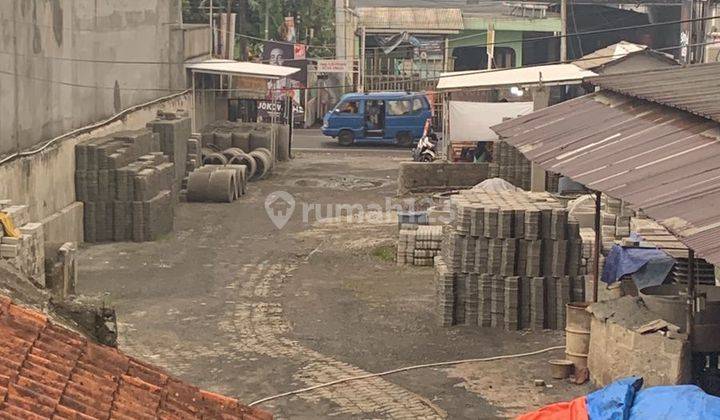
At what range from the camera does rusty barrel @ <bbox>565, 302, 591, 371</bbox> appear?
1373 centimetres

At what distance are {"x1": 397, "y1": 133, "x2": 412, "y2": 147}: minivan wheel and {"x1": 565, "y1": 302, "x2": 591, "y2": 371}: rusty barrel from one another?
1028 inches

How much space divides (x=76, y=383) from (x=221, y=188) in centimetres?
2127

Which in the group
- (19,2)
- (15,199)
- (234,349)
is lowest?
(234,349)

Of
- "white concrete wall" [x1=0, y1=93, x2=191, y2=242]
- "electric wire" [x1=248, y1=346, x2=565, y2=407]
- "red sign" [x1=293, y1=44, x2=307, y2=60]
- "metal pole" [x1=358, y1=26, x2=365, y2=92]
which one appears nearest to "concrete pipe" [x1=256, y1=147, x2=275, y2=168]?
"white concrete wall" [x1=0, y1=93, x2=191, y2=242]

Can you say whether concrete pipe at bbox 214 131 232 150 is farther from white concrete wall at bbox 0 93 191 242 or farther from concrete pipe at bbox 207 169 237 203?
white concrete wall at bbox 0 93 191 242

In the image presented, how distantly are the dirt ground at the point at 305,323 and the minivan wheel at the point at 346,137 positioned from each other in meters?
14.4

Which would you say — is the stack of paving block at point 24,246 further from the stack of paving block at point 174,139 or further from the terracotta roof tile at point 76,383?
the stack of paving block at point 174,139

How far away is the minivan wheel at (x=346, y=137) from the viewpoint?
40.2 metres

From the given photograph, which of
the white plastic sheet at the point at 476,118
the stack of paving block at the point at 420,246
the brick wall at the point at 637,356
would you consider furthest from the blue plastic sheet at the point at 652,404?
the white plastic sheet at the point at 476,118

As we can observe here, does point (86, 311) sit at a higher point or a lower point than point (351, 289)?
higher

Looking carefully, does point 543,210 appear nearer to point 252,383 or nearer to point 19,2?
point 252,383

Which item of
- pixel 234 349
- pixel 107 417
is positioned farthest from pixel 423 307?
pixel 107 417

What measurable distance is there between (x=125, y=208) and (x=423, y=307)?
7671 millimetres

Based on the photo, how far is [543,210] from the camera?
1602 cm
